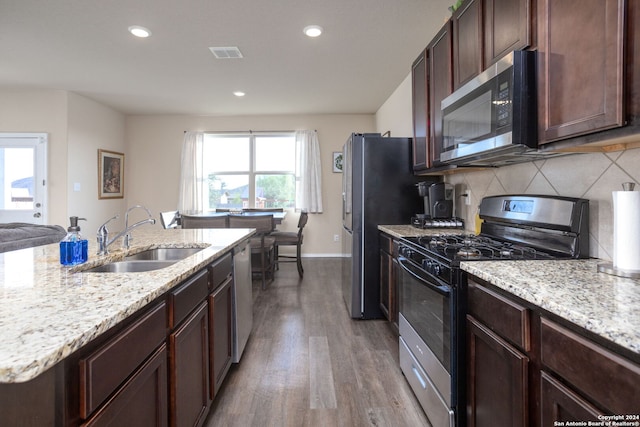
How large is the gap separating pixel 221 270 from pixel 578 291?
1.57m

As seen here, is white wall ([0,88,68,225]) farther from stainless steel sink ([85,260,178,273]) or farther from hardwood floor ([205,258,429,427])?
stainless steel sink ([85,260,178,273])

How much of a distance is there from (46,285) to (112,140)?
566 cm

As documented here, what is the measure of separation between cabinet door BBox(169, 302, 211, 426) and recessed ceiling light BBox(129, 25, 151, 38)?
275 centimetres

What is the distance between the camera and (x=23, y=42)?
328 centimetres

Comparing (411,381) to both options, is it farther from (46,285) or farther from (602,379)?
(46,285)

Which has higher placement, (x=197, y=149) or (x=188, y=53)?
Answer: (x=188, y=53)

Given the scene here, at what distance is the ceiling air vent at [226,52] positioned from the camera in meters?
3.39

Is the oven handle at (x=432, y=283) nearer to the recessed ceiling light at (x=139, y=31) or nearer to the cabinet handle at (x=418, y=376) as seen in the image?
the cabinet handle at (x=418, y=376)

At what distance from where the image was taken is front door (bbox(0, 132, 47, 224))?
4723mm

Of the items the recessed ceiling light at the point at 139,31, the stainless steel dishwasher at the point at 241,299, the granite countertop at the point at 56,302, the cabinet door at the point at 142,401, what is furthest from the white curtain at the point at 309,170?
the cabinet door at the point at 142,401

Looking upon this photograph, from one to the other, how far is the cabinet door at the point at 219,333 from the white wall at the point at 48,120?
4.19m

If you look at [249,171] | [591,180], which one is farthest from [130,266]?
[249,171]

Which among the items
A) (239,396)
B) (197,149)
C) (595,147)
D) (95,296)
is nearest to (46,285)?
(95,296)

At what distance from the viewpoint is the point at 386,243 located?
108 inches
